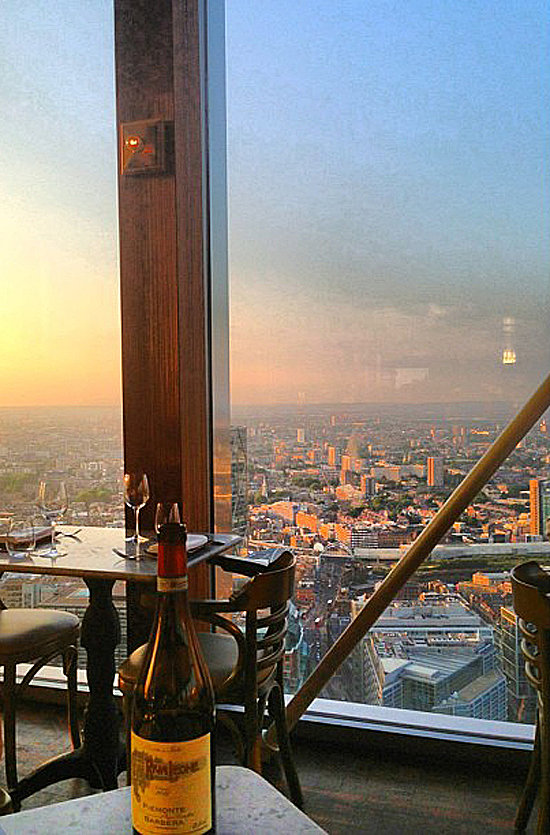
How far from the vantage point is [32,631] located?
8.29ft

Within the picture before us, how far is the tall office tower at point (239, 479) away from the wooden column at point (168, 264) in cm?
10

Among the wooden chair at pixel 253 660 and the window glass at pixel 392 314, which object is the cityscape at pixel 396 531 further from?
the wooden chair at pixel 253 660

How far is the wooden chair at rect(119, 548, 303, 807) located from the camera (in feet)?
7.10

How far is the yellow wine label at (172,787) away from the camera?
74cm

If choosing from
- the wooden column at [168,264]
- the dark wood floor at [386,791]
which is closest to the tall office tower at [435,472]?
the wooden column at [168,264]

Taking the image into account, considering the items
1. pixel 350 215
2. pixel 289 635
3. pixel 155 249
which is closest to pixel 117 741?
pixel 289 635

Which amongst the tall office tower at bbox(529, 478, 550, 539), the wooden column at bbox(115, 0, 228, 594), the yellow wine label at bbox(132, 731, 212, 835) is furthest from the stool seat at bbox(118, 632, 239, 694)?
the yellow wine label at bbox(132, 731, 212, 835)

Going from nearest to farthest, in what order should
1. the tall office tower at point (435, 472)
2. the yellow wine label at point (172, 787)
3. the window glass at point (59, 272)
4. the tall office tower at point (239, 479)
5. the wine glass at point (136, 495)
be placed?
the yellow wine label at point (172, 787), the wine glass at point (136, 495), the tall office tower at point (435, 472), the tall office tower at point (239, 479), the window glass at point (59, 272)

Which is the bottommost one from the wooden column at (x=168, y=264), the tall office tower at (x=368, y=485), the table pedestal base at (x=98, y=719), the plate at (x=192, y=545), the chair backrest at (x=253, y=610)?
the table pedestal base at (x=98, y=719)

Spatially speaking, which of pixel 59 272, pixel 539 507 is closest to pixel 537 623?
pixel 539 507

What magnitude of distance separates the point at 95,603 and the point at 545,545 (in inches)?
58.3

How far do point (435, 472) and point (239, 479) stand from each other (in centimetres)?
72

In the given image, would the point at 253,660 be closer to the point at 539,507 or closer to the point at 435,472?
the point at 435,472

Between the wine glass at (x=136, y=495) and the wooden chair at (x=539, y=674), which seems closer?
the wooden chair at (x=539, y=674)
